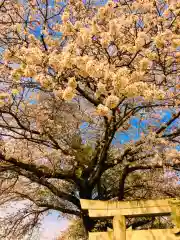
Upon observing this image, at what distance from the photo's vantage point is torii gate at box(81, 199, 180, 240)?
20.6ft

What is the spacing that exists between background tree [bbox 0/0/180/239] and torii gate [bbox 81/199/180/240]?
178 cm

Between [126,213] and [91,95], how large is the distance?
4172mm

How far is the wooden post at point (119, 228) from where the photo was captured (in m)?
6.30

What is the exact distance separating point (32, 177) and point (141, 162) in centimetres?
316

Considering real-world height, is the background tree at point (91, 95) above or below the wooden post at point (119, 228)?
above

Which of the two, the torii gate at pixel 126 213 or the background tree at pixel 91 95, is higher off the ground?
the background tree at pixel 91 95

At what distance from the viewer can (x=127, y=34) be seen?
841 cm

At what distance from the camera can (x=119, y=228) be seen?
633cm

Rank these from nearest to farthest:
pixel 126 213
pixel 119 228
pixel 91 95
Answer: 1. pixel 119 228
2. pixel 126 213
3. pixel 91 95

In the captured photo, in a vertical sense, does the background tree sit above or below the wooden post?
above

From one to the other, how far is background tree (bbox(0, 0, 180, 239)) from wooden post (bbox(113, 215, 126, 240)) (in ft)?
6.52

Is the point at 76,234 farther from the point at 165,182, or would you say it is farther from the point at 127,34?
the point at 127,34

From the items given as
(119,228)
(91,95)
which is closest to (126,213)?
(119,228)

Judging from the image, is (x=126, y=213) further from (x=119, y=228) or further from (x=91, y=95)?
(x=91, y=95)
